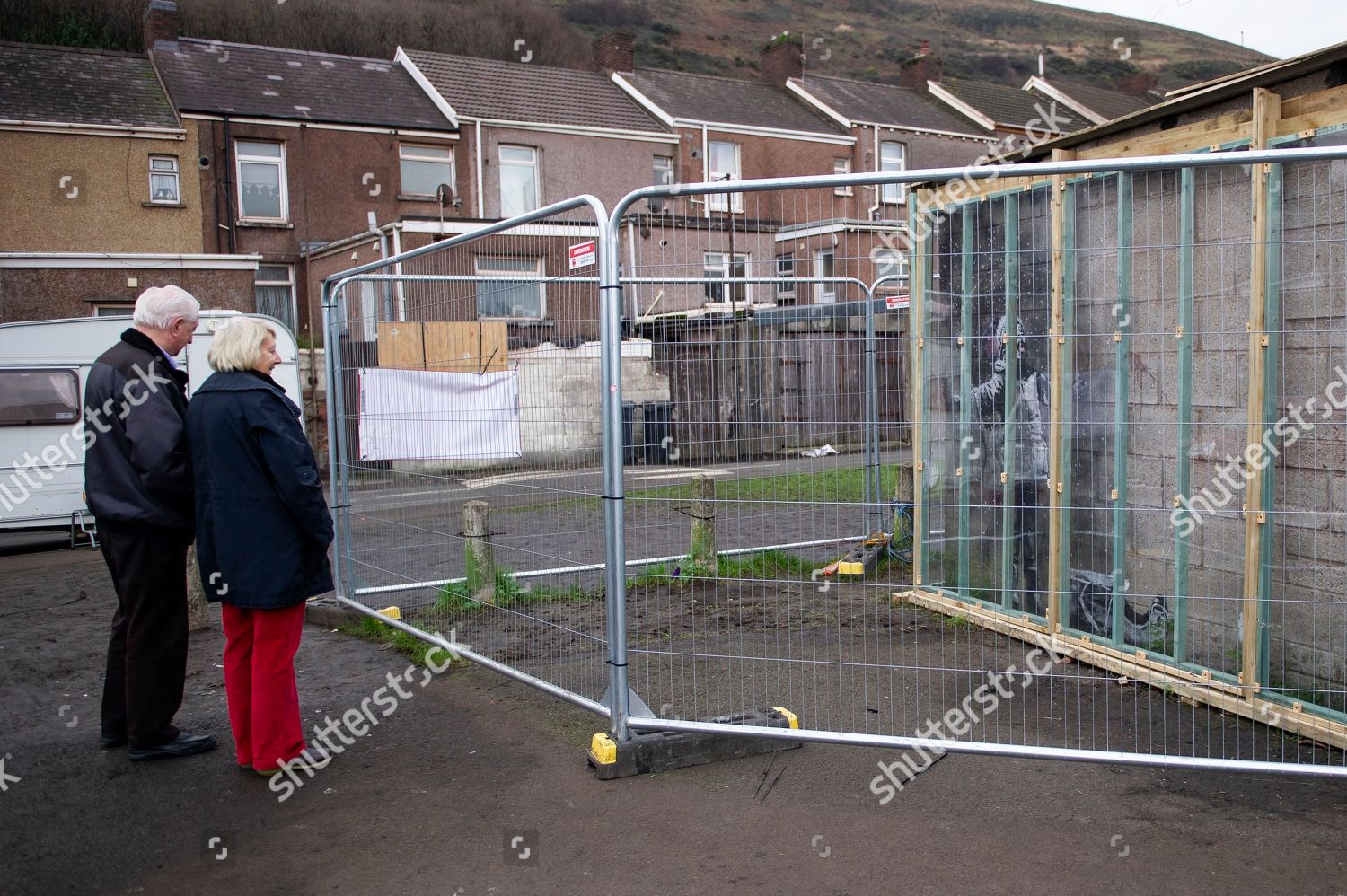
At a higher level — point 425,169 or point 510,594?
point 425,169

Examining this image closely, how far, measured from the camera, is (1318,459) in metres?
4.57

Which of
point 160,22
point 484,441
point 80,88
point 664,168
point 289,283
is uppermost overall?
point 160,22

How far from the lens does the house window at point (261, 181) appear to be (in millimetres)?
26188

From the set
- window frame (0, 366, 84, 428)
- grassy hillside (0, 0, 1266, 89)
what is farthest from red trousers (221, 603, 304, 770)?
grassy hillside (0, 0, 1266, 89)

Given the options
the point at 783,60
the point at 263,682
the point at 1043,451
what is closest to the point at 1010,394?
the point at 1043,451

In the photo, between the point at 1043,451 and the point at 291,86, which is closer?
the point at 1043,451

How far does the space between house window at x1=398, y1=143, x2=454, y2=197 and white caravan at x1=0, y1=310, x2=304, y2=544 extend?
1645 centimetres

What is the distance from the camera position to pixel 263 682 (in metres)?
4.47

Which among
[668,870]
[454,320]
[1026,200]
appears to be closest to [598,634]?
[454,320]

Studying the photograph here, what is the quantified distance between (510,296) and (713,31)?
100255 mm

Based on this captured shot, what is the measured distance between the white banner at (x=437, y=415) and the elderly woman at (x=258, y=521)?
4.14 feet

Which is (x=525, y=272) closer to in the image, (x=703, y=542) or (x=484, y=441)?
(x=484, y=441)

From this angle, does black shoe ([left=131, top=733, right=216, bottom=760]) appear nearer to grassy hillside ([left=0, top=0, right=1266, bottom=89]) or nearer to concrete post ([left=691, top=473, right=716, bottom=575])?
concrete post ([left=691, top=473, right=716, bottom=575])

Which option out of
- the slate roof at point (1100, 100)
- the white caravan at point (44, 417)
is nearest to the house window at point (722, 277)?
the white caravan at point (44, 417)
